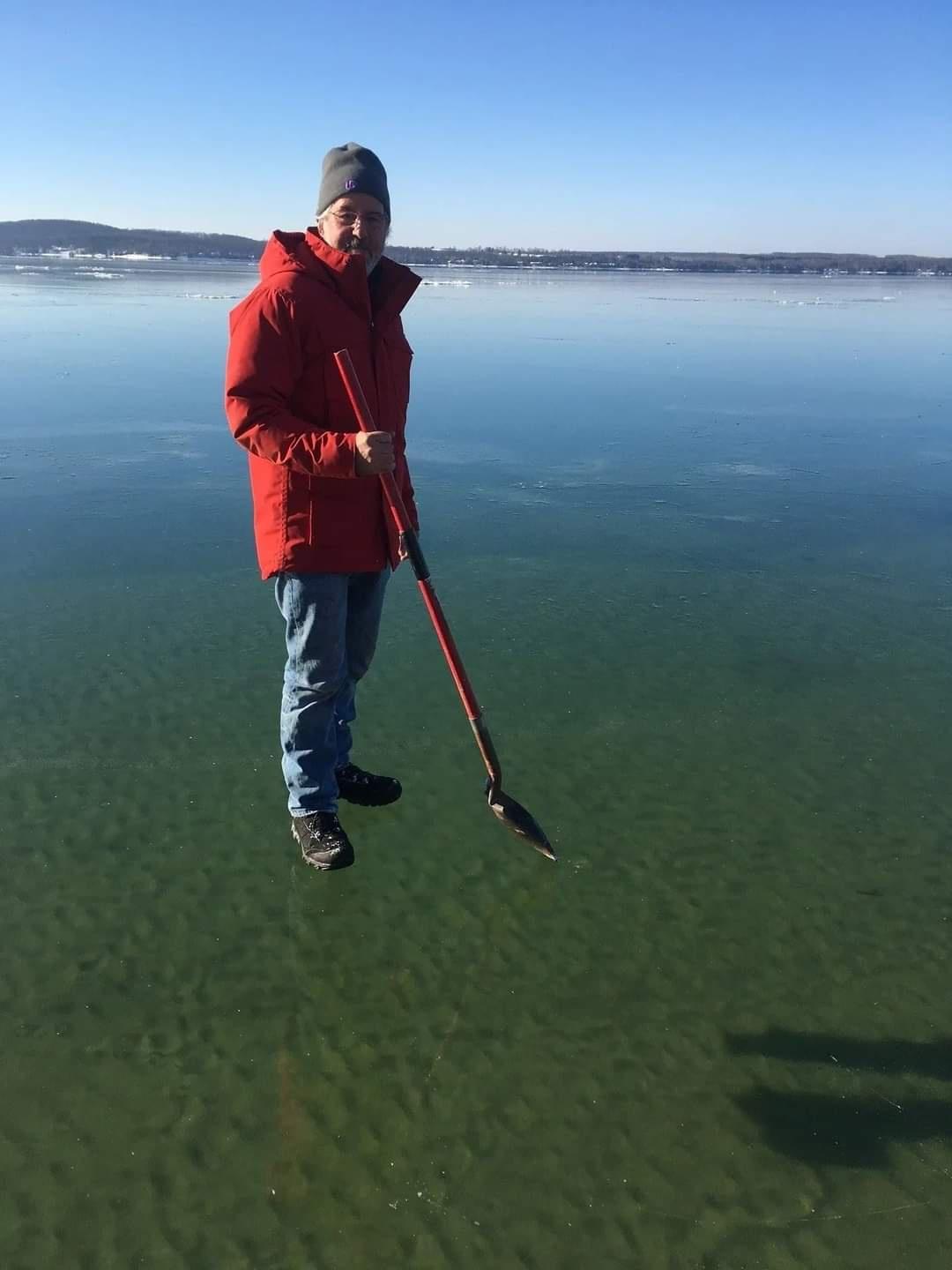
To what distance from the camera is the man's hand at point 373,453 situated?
2.60 meters

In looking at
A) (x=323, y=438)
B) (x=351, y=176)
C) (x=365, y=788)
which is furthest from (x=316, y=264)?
(x=365, y=788)

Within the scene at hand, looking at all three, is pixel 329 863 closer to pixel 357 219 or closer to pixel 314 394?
pixel 314 394

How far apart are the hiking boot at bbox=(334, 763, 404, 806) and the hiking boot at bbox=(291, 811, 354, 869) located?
0.82ft

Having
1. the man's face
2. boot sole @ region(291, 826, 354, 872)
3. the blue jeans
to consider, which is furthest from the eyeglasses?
boot sole @ region(291, 826, 354, 872)

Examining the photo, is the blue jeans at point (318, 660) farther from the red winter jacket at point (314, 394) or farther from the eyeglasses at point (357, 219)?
the eyeglasses at point (357, 219)

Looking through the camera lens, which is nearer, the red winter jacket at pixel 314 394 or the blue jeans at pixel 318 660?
the red winter jacket at pixel 314 394

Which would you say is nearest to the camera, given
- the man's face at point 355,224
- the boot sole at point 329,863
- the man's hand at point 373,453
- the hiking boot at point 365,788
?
the man's hand at point 373,453

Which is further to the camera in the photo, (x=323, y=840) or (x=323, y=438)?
(x=323, y=840)

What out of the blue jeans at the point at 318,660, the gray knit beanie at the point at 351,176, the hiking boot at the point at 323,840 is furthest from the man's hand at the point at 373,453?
the hiking boot at the point at 323,840

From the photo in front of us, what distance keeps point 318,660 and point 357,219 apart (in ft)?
4.22

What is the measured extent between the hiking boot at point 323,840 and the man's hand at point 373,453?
1.10 m

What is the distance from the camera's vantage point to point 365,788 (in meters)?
3.30

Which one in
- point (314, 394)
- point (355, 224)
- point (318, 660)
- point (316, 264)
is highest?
point (355, 224)

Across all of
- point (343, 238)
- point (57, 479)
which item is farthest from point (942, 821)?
point (57, 479)
